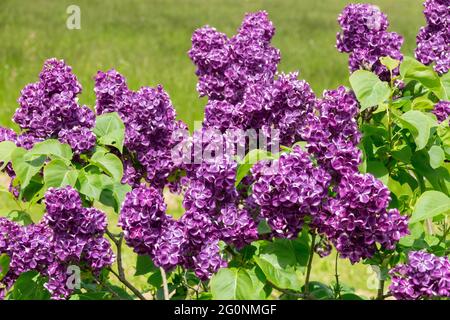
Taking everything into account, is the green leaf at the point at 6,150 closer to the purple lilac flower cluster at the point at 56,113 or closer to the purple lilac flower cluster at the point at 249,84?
the purple lilac flower cluster at the point at 56,113

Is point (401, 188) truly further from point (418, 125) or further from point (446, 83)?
point (418, 125)

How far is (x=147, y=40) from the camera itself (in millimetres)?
14984

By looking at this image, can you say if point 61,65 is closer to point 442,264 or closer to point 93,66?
point 442,264

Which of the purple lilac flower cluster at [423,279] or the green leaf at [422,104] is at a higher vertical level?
the green leaf at [422,104]

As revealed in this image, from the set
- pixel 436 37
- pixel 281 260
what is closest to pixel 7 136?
pixel 281 260

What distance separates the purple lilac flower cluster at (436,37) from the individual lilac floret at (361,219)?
128 cm

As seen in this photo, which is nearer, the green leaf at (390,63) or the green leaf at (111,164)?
the green leaf at (111,164)

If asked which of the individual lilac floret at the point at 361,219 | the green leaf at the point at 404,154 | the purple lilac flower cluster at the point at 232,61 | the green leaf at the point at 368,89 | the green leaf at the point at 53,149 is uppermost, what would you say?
the purple lilac flower cluster at the point at 232,61

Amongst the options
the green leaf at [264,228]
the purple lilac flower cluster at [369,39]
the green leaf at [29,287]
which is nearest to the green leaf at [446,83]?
the purple lilac flower cluster at [369,39]

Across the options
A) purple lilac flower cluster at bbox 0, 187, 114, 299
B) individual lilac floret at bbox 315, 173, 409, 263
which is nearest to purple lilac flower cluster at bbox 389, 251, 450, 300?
individual lilac floret at bbox 315, 173, 409, 263

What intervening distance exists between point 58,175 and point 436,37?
1906mm

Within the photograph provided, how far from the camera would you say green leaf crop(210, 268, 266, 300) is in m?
2.81

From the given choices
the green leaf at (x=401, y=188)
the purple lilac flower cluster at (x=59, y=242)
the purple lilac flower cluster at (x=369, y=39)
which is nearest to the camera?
the purple lilac flower cluster at (x=59, y=242)

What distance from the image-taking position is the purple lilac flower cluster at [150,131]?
341 cm
